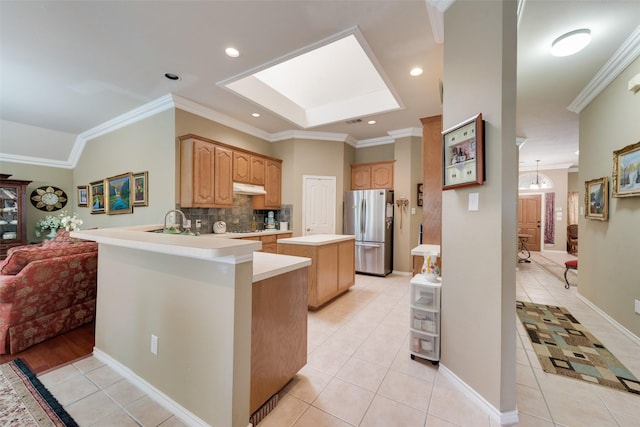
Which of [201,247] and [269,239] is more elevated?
[201,247]

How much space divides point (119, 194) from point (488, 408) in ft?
18.4

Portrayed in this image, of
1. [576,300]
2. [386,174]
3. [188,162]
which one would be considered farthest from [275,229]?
[576,300]

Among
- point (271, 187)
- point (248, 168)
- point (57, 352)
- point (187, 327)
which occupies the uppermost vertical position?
point (248, 168)

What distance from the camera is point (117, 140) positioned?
4.54 meters

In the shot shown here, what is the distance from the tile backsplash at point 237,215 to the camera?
404 cm

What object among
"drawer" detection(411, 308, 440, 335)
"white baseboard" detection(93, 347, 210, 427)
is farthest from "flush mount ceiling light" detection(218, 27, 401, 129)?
"white baseboard" detection(93, 347, 210, 427)

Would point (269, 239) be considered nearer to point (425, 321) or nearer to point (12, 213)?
point (425, 321)

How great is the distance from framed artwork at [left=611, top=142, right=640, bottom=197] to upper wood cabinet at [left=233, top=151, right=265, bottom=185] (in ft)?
15.8

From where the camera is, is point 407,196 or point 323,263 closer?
point 323,263

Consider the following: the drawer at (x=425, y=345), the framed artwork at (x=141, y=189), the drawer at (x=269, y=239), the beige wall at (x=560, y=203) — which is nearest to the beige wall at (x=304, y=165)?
Answer: the drawer at (x=269, y=239)

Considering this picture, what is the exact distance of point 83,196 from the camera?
544 centimetres

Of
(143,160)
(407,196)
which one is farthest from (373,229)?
(143,160)

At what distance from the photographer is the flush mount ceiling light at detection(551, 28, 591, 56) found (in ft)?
7.53

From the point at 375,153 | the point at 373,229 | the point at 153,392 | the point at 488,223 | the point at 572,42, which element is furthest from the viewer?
the point at 375,153
